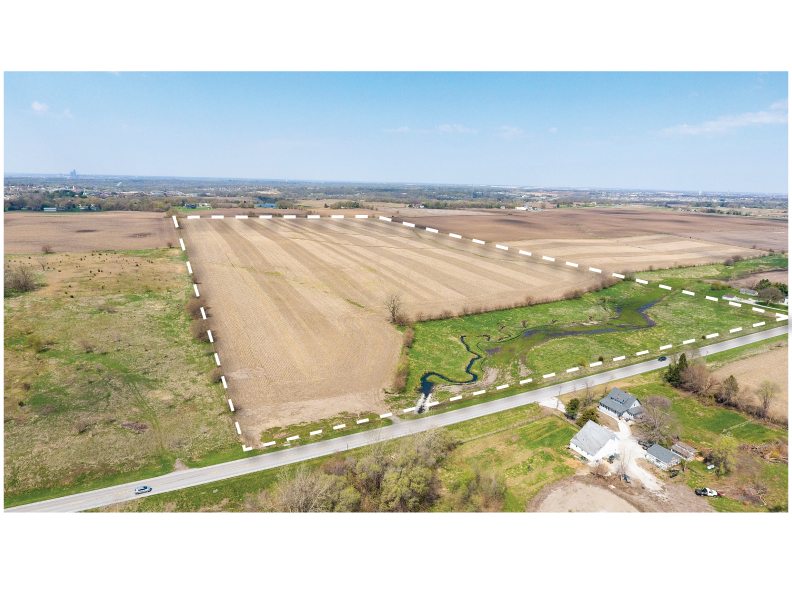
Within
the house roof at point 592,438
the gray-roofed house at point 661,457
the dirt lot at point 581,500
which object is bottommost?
the dirt lot at point 581,500

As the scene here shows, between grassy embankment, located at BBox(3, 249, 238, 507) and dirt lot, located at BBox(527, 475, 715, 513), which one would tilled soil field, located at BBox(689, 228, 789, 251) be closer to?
dirt lot, located at BBox(527, 475, 715, 513)

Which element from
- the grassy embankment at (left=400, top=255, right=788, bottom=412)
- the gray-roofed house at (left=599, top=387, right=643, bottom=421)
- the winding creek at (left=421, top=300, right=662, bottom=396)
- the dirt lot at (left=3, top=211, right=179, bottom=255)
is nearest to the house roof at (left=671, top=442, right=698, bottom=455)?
the gray-roofed house at (left=599, top=387, right=643, bottom=421)

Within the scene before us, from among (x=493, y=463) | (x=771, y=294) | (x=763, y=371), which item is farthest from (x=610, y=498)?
(x=771, y=294)

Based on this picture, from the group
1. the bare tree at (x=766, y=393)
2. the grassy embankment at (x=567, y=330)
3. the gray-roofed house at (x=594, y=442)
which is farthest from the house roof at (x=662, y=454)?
the bare tree at (x=766, y=393)

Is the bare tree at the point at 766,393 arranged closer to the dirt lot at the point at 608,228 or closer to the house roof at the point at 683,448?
the house roof at the point at 683,448

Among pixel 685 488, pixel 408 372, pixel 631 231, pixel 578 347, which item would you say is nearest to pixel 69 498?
pixel 408 372
